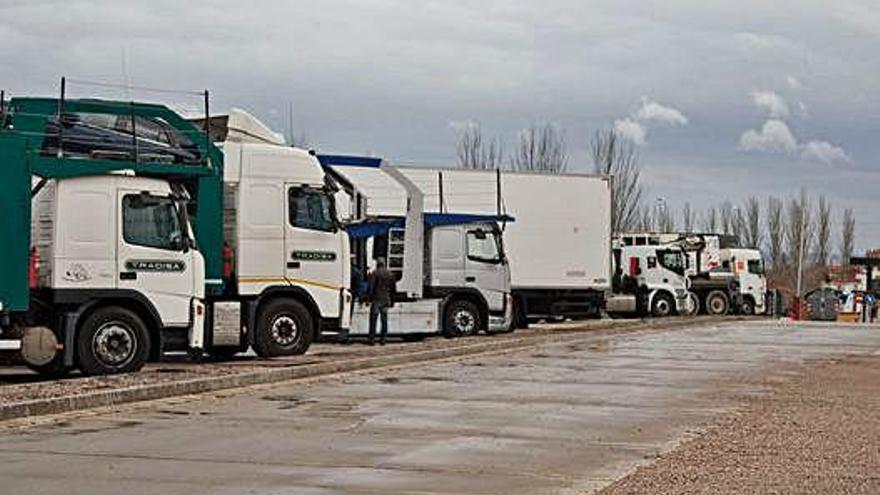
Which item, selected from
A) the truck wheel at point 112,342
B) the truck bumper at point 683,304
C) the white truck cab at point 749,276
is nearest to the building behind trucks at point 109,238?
the truck wheel at point 112,342

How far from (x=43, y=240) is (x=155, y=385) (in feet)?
10.2

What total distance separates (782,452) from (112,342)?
9.82 m

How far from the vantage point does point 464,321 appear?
28.5 m

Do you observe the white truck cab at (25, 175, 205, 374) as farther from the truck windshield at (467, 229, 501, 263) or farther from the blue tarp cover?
the truck windshield at (467, 229, 501, 263)

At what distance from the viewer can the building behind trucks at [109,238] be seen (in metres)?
16.9

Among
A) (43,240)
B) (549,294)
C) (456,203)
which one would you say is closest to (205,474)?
(43,240)

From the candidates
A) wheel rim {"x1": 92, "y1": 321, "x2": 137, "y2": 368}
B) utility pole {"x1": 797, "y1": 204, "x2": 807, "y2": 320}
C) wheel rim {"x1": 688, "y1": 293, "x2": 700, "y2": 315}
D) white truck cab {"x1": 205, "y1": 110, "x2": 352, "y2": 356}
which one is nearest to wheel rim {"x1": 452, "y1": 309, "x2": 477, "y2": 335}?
white truck cab {"x1": 205, "y1": 110, "x2": 352, "y2": 356}

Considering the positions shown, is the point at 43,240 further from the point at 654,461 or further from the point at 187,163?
the point at 654,461

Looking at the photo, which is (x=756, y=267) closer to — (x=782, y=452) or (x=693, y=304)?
(x=693, y=304)

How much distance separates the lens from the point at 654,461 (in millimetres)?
11023

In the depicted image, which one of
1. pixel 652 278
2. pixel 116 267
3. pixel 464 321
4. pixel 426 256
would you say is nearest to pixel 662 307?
pixel 652 278

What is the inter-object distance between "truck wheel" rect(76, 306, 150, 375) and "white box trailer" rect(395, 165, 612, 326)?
15.5 meters

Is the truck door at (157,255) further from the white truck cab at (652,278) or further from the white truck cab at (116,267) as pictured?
the white truck cab at (652,278)

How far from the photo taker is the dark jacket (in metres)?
24.8
